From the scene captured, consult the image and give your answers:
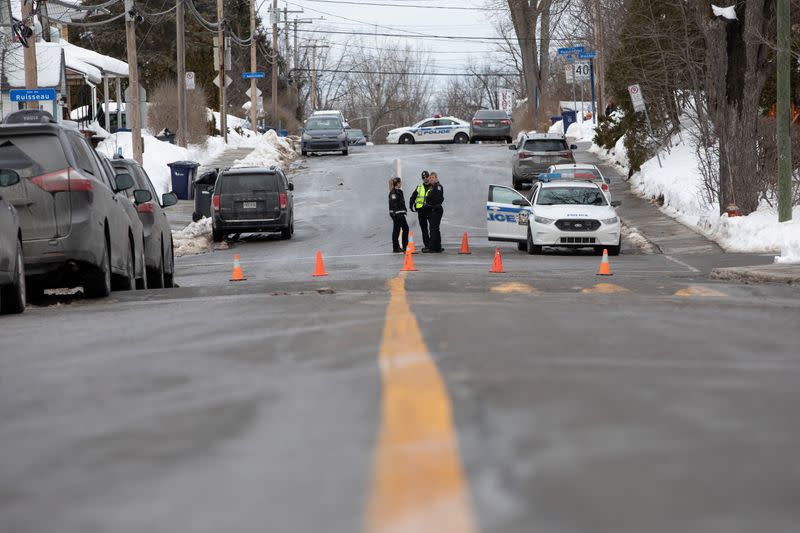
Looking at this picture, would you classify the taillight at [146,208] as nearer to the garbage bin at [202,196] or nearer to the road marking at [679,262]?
the road marking at [679,262]

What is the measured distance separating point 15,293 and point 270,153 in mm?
45805

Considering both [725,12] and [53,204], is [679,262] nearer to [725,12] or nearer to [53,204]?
[725,12]

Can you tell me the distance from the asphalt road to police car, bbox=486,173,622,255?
16056 millimetres

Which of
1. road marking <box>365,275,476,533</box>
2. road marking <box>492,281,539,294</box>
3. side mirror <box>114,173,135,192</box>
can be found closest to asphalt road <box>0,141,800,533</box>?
road marking <box>365,275,476,533</box>

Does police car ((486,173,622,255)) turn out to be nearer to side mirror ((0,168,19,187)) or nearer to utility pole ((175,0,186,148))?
side mirror ((0,168,19,187))

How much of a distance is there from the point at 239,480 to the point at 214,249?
2878 cm

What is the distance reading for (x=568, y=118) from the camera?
232 feet

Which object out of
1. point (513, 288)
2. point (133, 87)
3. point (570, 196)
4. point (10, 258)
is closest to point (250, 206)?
point (133, 87)

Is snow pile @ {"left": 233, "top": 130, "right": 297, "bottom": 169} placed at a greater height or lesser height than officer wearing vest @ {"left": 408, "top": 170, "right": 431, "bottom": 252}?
greater

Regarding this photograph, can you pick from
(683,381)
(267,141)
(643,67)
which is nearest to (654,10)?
(643,67)

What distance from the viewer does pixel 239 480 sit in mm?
4000

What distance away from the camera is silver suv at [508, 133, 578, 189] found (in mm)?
42906

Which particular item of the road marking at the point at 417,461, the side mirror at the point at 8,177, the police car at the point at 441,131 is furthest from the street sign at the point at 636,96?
the road marking at the point at 417,461

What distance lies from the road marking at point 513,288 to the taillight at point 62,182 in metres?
5.01
